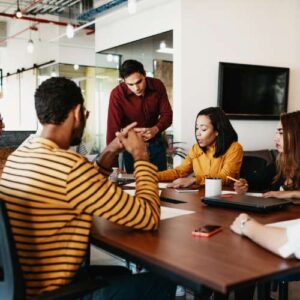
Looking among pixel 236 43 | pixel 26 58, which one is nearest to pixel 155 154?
pixel 236 43

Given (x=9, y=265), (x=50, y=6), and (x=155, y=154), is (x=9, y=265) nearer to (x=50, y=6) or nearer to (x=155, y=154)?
(x=155, y=154)

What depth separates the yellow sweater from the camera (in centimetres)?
267

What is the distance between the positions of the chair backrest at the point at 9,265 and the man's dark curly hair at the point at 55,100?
1.17ft

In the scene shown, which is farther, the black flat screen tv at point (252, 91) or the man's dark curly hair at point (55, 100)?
the black flat screen tv at point (252, 91)

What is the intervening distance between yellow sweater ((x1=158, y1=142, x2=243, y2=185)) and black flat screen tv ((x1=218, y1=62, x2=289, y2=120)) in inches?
107

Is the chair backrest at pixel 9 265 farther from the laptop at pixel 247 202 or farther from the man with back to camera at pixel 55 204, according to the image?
the laptop at pixel 247 202

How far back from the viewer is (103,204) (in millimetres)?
1269

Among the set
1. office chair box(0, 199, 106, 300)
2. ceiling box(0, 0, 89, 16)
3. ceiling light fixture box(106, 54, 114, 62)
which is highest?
ceiling box(0, 0, 89, 16)

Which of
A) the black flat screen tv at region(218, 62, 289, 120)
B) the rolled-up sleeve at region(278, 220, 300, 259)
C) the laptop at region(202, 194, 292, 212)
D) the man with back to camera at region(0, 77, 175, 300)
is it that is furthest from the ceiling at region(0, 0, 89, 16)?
the rolled-up sleeve at region(278, 220, 300, 259)

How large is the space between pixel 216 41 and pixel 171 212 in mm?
4117

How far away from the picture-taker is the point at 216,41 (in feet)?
17.9

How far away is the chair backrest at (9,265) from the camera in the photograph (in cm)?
115

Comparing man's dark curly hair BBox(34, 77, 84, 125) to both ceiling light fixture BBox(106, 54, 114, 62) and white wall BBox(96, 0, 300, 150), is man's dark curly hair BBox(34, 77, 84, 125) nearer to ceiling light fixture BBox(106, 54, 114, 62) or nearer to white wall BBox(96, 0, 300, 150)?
white wall BBox(96, 0, 300, 150)

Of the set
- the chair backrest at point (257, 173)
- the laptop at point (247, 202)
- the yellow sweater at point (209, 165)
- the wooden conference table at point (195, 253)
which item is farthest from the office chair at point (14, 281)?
the chair backrest at point (257, 173)
